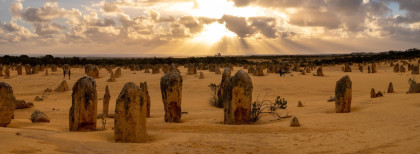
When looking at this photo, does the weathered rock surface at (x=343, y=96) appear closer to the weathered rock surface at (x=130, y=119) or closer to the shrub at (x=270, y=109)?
the shrub at (x=270, y=109)

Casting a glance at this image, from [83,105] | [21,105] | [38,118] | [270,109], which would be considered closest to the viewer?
[83,105]

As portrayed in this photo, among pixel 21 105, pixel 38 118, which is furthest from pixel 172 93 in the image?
pixel 21 105

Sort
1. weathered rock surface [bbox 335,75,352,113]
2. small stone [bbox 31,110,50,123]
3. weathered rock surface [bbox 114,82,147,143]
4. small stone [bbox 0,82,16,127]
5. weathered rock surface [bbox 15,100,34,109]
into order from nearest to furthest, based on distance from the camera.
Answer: weathered rock surface [bbox 114,82,147,143]
small stone [bbox 0,82,16,127]
small stone [bbox 31,110,50,123]
weathered rock surface [bbox 335,75,352,113]
weathered rock surface [bbox 15,100,34,109]

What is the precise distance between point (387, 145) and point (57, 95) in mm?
18624

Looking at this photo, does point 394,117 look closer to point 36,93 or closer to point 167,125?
point 167,125

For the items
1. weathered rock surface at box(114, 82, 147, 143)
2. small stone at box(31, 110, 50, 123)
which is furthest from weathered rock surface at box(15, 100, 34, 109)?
weathered rock surface at box(114, 82, 147, 143)

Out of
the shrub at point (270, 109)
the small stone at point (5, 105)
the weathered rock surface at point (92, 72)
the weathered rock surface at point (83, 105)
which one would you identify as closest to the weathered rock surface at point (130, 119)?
the weathered rock surface at point (83, 105)

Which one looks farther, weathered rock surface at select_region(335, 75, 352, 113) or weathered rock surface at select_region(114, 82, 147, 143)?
weathered rock surface at select_region(335, 75, 352, 113)

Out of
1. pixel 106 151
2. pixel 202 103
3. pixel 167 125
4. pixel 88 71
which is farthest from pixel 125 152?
pixel 88 71

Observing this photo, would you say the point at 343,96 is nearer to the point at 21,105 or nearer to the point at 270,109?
the point at 270,109

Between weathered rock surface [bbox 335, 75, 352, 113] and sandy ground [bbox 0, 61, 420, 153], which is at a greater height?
weathered rock surface [bbox 335, 75, 352, 113]

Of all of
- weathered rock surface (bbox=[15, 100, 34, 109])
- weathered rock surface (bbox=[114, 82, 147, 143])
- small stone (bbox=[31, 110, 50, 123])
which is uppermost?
weathered rock surface (bbox=[114, 82, 147, 143])

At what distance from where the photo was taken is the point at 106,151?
5324 mm

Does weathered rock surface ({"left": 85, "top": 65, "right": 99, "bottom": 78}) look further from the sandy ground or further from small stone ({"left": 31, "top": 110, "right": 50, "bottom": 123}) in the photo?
small stone ({"left": 31, "top": 110, "right": 50, "bottom": 123})
